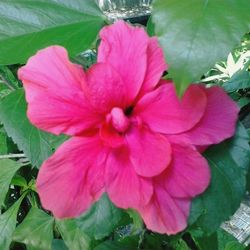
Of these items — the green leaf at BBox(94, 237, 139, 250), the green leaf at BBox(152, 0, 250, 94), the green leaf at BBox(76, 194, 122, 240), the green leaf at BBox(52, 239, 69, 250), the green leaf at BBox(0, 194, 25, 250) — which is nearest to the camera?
the green leaf at BBox(152, 0, 250, 94)

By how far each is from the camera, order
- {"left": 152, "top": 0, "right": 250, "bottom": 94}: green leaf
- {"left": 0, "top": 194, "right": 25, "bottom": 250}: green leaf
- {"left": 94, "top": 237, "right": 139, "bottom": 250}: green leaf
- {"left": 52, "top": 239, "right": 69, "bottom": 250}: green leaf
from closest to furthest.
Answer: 1. {"left": 152, "top": 0, "right": 250, "bottom": 94}: green leaf
2. {"left": 94, "top": 237, "right": 139, "bottom": 250}: green leaf
3. {"left": 52, "top": 239, "right": 69, "bottom": 250}: green leaf
4. {"left": 0, "top": 194, "right": 25, "bottom": 250}: green leaf

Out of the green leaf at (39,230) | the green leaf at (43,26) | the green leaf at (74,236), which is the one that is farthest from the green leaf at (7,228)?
the green leaf at (43,26)

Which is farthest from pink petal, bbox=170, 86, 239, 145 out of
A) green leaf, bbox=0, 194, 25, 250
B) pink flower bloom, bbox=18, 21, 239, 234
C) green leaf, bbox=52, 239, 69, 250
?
green leaf, bbox=0, 194, 25, 250

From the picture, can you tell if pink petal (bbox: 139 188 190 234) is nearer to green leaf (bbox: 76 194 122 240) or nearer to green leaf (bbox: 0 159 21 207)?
green leaf (bbox: 76 194 122 240)

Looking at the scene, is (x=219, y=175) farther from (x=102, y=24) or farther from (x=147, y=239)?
(x=147, y=239)

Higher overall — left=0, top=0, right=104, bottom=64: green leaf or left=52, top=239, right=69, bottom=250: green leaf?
left=0, top=0, right=104, bottom=64: green leaf

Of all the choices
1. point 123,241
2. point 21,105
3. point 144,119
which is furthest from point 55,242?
point 144,119
